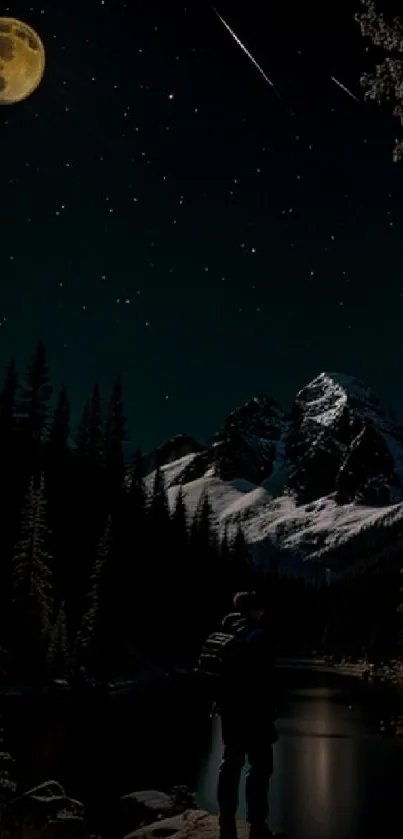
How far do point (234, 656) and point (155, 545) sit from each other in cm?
7473

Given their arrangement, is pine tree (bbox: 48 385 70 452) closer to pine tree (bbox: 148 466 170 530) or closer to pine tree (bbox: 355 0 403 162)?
pine tree (bbox: 148 466 170 530)

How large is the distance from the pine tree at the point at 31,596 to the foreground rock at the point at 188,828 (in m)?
39.3

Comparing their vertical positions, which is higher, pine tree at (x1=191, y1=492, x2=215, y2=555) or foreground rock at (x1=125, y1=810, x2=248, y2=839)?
pine tree at (x1=191, y1=492, x2=215, y2=555)

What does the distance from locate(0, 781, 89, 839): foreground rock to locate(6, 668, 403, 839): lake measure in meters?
3.23

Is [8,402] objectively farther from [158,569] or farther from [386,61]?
[386,61]

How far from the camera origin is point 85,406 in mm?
90312

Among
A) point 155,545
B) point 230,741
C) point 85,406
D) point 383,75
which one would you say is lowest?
point 230,741

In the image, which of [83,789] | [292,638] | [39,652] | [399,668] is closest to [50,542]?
[39,652]

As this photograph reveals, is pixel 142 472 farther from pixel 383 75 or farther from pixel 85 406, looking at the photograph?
pixel 383 75

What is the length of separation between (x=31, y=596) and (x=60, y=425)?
33.2m

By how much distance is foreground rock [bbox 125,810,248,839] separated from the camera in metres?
11.3

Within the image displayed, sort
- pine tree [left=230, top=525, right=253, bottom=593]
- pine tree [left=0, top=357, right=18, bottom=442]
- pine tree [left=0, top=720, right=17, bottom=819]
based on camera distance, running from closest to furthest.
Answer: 1. pine tree [left=0, top=720, right=17, bottom=819]
2. pine tree [left=0, top=357, right=18, bottom=442]
3. pine tree [left=230, top=525, right=253, bottom=593]

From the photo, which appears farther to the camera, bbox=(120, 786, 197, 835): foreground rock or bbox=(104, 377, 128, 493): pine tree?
bbox=(104, 377, 128, 493): pine tree

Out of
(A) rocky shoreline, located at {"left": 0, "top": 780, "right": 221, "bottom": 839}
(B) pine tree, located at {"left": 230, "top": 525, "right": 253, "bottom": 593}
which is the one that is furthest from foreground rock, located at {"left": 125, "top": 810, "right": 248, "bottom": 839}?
(B) pine tree, located at {"left": 230, "top": 525, "right": 253, "bottom": 593}
